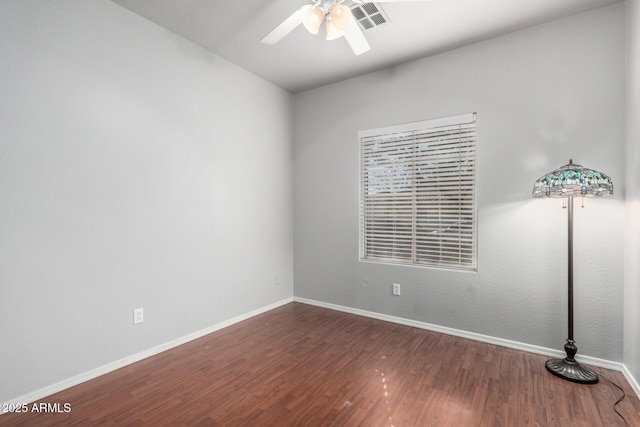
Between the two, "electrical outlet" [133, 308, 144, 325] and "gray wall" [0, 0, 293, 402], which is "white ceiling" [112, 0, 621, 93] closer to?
"gray wall" [0, 0, 293, 402]

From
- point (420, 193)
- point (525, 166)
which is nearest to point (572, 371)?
point (525, 166)

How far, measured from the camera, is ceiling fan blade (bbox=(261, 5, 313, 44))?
1.93 metres

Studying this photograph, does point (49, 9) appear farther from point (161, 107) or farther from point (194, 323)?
point (194, 323)

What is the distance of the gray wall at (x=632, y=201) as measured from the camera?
2088 mm

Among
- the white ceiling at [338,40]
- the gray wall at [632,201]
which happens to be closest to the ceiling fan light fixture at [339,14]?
the white ceiling at [338,40]

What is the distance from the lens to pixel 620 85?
2387 mm

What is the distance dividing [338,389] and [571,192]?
85.0 inches

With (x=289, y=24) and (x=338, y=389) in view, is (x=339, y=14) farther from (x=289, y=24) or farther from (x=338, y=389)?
(x=338, y=389)

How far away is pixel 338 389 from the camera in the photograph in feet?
6.98

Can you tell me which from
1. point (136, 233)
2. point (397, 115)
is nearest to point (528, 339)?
point (397, 115)

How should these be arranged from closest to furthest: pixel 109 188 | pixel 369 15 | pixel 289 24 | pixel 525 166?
pixel 289 24 < pixel 109 188 < pixel 369 15 < pixel 525 166

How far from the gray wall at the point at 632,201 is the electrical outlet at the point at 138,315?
12.2ft

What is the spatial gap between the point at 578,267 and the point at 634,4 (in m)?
1.99

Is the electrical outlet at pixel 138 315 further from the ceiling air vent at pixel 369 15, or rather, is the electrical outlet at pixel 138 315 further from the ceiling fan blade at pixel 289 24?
the ceiling air vent at pixel 369 15
